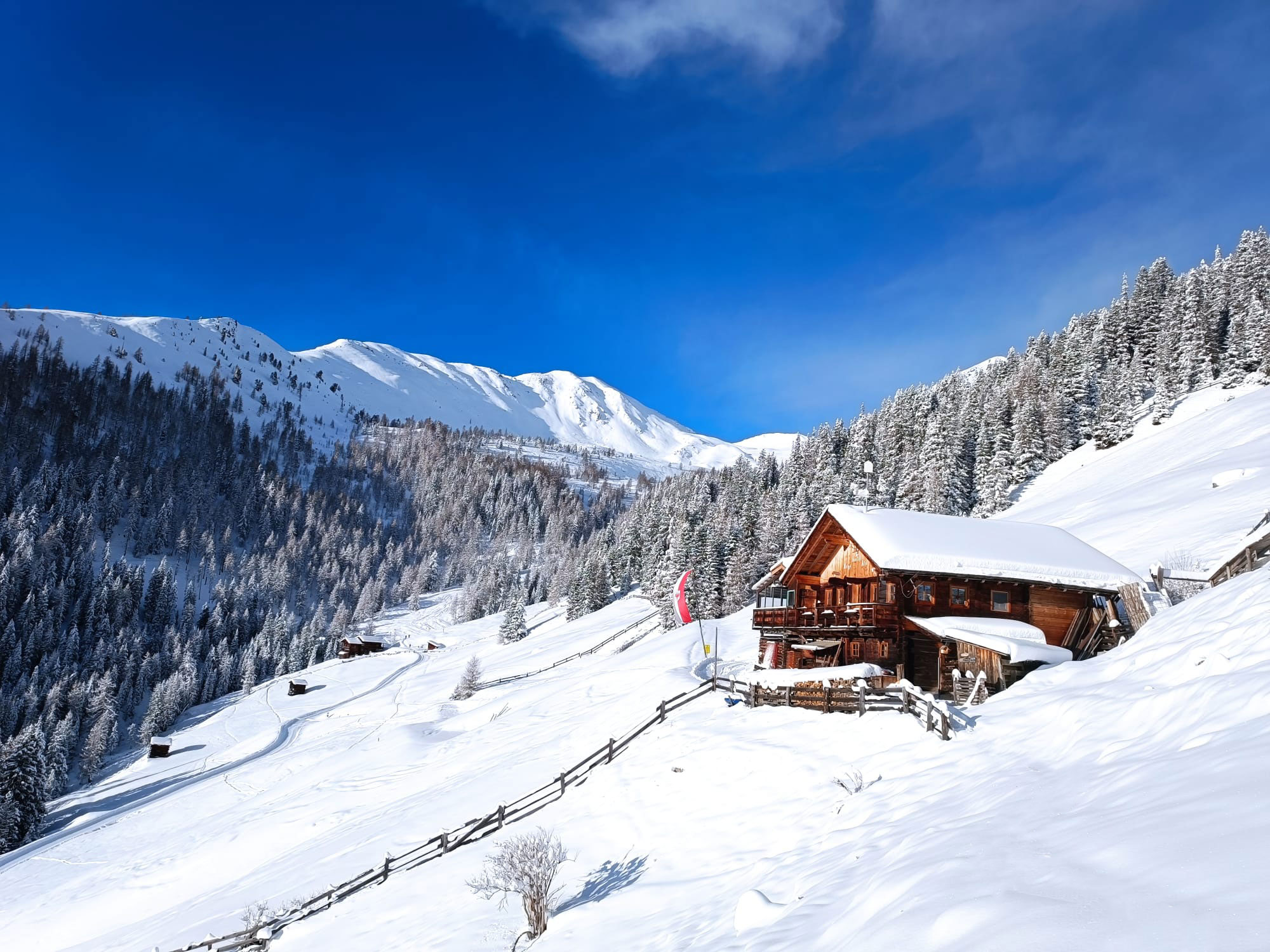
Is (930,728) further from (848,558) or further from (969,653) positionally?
(848,558)

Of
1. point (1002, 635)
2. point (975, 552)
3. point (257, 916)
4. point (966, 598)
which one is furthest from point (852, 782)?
point (257, 916)

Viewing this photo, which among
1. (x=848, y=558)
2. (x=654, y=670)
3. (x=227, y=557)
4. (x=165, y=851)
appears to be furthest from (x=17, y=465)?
(x=848, y=558)

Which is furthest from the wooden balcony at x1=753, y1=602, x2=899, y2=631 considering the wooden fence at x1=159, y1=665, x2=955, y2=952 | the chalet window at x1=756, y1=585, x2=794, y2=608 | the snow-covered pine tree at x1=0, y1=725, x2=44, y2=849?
the snow-covered pine tree at x1=0, y1=725, x2=44, y2=849

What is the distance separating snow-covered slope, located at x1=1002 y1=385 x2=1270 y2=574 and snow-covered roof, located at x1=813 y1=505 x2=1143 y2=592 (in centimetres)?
521

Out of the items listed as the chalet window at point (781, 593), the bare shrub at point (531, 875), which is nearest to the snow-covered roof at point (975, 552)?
the chalet window at point (781, 593)

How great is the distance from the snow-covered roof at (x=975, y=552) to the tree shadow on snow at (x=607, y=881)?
599 inches

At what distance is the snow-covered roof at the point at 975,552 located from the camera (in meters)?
26.6

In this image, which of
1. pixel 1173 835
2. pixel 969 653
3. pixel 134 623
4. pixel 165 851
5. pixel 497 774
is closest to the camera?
pixel 1173 835

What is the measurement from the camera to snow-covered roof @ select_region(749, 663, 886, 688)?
2445cm

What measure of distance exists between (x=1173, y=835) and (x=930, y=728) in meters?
12.4

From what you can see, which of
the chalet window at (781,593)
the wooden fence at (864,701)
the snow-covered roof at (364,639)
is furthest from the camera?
the snow-covered roof at (364,639)

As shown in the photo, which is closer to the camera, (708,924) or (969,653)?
(708,924)

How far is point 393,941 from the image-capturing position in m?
14.9

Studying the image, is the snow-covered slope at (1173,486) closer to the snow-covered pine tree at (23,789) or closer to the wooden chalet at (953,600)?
the wooden chalet at (953,600)
